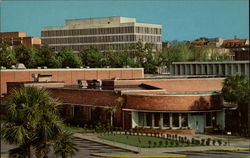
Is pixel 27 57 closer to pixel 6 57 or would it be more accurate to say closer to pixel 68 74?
pixel 6 57

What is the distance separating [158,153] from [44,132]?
19712 mm

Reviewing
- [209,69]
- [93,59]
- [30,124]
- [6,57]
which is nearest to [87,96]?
[30,124]

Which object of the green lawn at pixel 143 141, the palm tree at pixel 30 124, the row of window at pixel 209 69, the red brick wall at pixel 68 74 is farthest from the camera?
the row of window at pixel 209 69

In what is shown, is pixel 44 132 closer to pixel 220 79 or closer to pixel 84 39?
pixel 220 79

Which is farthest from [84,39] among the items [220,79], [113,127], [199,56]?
[113,127]

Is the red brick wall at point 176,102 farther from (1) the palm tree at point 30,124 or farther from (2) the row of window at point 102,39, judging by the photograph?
(2) the row of window at point 102,39

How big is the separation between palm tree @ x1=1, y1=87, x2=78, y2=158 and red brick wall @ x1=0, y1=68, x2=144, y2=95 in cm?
5777

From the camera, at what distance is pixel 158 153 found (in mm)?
40906

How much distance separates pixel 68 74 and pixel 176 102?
34.5m

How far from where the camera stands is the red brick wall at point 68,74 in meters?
79.9

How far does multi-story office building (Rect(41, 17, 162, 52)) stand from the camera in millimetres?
145750

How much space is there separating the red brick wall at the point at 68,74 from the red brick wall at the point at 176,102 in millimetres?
29969

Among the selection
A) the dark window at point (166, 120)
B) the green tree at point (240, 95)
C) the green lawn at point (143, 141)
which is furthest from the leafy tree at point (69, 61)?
the green lawn at point (143, 141)

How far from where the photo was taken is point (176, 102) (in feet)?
174
